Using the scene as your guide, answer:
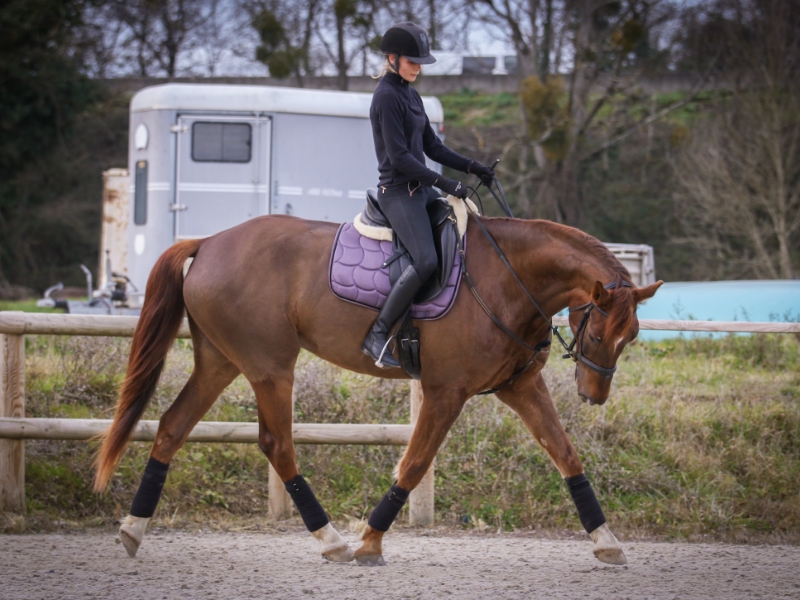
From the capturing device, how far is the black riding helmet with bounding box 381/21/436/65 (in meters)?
4.40

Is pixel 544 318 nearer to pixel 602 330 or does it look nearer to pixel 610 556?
A: pixel 602 330

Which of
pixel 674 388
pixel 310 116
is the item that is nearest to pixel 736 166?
pixel 310 116

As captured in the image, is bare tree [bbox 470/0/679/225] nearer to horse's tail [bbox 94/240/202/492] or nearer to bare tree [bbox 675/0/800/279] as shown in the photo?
bare tree [bbox 675/0/800/279]

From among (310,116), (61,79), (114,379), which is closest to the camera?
(114,379)

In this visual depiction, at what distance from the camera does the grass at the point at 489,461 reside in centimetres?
562

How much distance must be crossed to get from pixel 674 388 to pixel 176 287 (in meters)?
4.29

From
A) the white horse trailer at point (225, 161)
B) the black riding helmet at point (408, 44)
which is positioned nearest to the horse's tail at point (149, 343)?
the black riding helmet at point (408, 44)

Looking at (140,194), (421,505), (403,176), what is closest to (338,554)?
(421,505)

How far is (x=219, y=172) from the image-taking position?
35.0ft

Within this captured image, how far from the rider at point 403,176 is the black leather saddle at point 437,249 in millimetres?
62

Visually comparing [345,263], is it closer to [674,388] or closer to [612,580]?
[612,580]

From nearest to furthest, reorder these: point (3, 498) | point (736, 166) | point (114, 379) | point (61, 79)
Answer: point (3, 498), point (114, 379), point (736, 166), point (61, 79)

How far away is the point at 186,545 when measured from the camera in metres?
4.96

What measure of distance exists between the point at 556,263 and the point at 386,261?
0.92 m
